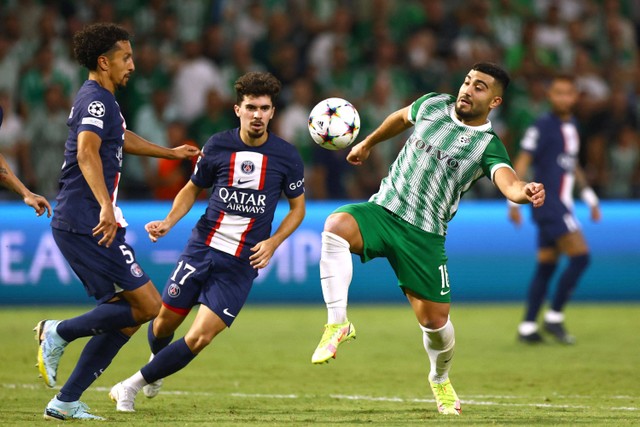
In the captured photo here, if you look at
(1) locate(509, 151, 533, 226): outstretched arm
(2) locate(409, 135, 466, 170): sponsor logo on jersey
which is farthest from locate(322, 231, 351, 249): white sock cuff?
(1) locate(509, 151, 533, 226): outstretched arm

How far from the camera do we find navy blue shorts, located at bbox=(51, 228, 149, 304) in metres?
6.84

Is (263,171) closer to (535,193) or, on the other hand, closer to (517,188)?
(517,188)

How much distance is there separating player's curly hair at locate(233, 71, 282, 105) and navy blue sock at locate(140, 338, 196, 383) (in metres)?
1.65

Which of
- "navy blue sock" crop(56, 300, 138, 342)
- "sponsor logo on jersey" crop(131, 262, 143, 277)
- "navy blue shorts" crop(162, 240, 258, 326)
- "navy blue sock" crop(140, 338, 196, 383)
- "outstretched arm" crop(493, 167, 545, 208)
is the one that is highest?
"outstretched arm" crop(493, 167, 545, 208)

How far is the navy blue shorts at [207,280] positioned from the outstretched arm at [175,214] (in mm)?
262

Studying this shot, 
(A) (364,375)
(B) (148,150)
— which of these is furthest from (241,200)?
(A) (364,375)

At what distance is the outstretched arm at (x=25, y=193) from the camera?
7087 millimetres

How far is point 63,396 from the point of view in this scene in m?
6.94

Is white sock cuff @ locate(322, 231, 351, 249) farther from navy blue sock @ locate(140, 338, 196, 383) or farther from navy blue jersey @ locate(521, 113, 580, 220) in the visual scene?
navy blue jersey @ locate(521, 113, 580, 220)

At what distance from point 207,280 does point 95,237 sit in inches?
34.9

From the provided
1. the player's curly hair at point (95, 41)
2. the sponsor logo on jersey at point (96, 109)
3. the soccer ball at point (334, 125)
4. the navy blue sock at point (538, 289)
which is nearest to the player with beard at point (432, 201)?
the soccer ball at point (334, 125)

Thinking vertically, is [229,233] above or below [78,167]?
below

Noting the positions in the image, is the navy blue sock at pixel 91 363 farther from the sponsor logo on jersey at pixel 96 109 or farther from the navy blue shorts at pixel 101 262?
the sponsor logo on jersey at pixel 96 109

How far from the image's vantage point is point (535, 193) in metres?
6.41
